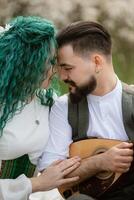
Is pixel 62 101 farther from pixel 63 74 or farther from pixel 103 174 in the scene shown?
pixel 103 174

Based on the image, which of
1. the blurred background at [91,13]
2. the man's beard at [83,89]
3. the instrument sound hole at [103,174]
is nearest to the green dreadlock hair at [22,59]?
the man's beard at [83,89]

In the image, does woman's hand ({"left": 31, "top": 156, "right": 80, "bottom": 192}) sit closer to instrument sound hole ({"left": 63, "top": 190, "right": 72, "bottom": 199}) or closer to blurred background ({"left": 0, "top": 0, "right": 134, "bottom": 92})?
instrument sound hole ({"left": 63, "top": 190, "right": 72, "bottom": 199})

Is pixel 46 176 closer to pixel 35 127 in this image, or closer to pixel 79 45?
pixel 35 127

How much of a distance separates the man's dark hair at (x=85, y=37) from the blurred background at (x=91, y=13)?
3562 millimetres

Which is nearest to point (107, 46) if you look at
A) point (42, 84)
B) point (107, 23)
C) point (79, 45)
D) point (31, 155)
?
point (79, 45)

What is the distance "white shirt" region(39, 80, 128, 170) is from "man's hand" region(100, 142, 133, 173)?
0.41 ft

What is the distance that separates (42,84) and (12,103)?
158 mm

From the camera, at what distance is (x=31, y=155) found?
2770 millimetres

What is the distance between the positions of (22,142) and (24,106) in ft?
0.55

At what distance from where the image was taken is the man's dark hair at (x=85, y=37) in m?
2.77

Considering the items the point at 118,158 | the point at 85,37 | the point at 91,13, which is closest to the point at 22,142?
the point at 118,158

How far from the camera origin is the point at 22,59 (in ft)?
8.82

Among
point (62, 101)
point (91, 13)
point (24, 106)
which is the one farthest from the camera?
point (91, 13)

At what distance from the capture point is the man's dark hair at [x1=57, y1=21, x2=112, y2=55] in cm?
277
